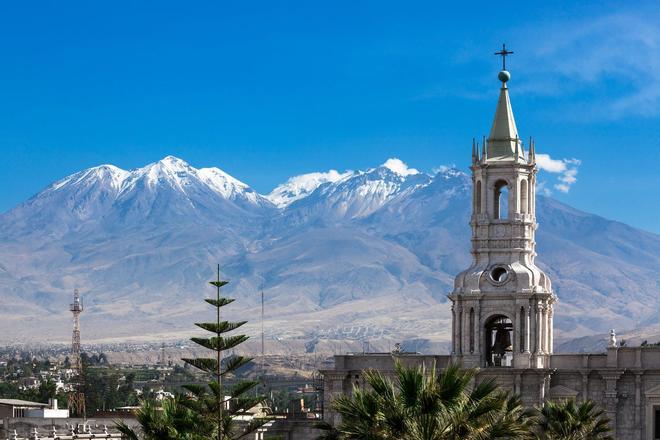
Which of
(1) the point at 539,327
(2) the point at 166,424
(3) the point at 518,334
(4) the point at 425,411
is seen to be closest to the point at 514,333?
(3) the point at 518,334

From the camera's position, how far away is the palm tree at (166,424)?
5047cm

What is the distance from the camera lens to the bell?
273ft

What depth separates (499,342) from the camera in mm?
83938

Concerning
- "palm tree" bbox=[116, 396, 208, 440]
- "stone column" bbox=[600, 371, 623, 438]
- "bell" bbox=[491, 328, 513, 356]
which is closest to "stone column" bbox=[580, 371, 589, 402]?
"stone column" bbox=[600, 371, 623, 438]

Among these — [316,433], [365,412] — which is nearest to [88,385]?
[316,433]

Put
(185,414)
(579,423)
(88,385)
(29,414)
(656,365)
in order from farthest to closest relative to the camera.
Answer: (88,385) < (29,414) < (656,365) < (579,423) < (185,414)

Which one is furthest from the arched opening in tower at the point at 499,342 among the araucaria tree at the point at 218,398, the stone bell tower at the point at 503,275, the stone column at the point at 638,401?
the araucaria tree at the point at 218,398

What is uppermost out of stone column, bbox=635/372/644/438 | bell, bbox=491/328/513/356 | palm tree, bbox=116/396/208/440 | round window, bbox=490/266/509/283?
round window, bbox=490/266/509/283

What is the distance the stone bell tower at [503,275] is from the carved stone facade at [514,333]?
0.14 feet

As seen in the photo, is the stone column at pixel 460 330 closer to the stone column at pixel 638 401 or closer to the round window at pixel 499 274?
the round window at pixel 499 274

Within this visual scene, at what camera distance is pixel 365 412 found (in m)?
45.5

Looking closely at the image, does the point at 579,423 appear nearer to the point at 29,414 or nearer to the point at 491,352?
the point at 491,352

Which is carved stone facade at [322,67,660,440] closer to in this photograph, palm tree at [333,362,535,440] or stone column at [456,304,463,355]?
stone column at [456,304,463,355]

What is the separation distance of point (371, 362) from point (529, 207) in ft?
32.7
